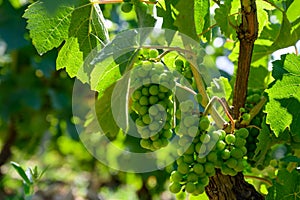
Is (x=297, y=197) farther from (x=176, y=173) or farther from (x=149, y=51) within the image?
(x=149, y=51)

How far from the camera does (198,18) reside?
997 millimetres

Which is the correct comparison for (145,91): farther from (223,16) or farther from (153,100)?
(223,16)

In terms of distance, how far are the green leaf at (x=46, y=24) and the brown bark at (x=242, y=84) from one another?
0.31m

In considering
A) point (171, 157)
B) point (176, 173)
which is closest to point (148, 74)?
point (176, 173)

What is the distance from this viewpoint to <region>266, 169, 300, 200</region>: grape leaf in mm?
991

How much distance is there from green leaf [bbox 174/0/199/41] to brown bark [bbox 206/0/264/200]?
3.2 inches

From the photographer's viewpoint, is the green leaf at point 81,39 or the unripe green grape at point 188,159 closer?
the unripe green grape at point 188,159

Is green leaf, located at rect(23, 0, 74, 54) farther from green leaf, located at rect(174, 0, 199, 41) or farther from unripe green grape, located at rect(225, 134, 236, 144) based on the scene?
unripe green grape, located at rect(225, 134, 236, 144)

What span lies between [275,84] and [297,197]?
208 mm

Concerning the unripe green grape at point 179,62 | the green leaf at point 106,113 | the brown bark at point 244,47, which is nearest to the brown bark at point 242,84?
the brown bark at point 244,47

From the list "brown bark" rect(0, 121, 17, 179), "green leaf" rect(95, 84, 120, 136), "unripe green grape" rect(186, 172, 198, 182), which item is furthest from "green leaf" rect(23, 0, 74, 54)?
"brown bark" rect(0, 121, 17, 179)

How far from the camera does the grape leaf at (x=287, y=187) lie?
0.99m

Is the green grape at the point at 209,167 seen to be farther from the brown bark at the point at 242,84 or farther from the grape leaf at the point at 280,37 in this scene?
the grape leaf at the point at 280,37

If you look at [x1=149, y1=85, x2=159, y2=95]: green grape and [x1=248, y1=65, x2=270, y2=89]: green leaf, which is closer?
[x1=149, y1=85, x2=159, y2=95]: green grape
